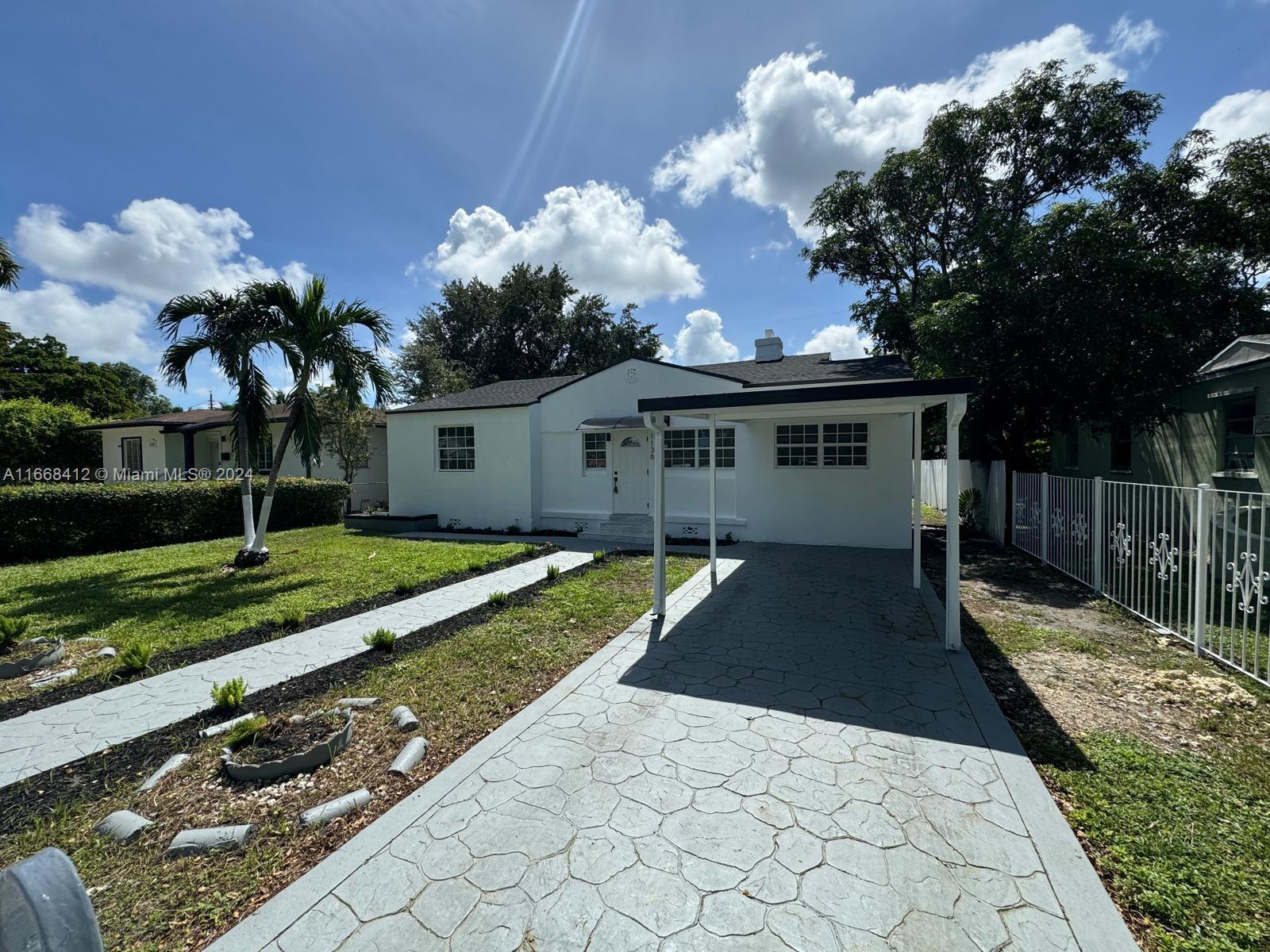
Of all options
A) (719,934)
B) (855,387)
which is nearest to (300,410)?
(855,387)

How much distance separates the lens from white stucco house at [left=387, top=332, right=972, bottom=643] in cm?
1110

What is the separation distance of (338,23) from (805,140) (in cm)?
1024

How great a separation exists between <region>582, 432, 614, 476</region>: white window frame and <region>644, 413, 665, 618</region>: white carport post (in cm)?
691

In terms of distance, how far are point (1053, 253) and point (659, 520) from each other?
9.29m

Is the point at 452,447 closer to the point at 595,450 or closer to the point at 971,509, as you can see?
the point at 595,450

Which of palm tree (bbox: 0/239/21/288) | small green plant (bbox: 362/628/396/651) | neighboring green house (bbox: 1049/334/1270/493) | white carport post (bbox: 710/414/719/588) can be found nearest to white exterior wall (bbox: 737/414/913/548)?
white carport post (bbox: 710/414/719/588)

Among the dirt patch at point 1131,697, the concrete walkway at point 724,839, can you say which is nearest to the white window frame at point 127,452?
the concrete walkway at point 724,839

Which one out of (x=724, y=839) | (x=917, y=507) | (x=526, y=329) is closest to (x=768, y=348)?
(x=917, y=507)

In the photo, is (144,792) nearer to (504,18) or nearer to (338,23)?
(338,23)

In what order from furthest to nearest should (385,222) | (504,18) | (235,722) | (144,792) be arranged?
(385,222) → (504,18) → (235,722) → (144,792)

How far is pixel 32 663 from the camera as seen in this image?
5.16 metres

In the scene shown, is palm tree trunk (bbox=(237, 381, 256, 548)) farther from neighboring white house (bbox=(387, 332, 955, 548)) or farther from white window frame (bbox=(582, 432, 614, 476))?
white window frame (bbox=(582, 432, 614, 476))

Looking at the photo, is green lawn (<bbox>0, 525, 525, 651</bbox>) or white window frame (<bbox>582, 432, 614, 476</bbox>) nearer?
green lawn (<bbox>0, 525, 525, 651</bbox>)

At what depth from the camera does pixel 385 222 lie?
42.6 feet
